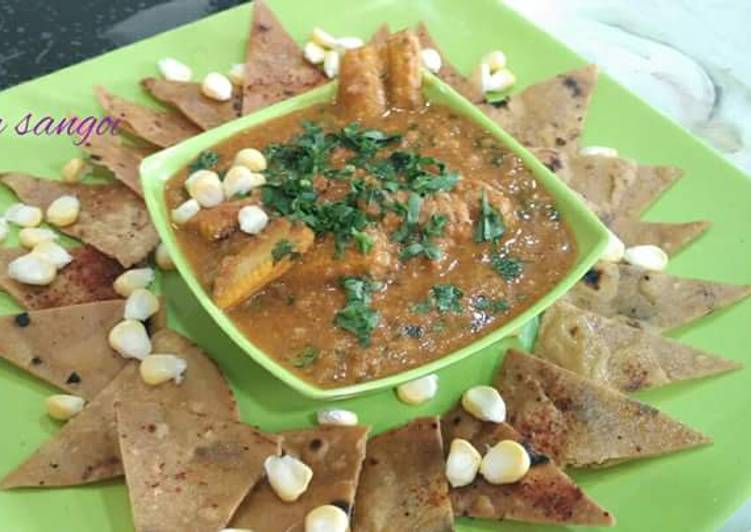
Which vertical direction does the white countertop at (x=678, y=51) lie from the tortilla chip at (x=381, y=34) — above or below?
below

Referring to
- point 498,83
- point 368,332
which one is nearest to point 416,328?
point 368,332

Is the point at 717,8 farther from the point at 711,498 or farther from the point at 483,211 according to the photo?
the point at 711,498

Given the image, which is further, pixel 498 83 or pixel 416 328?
pixel 498 83

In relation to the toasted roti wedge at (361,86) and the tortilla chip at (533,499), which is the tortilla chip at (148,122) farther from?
the tortilla chip at (533,499)

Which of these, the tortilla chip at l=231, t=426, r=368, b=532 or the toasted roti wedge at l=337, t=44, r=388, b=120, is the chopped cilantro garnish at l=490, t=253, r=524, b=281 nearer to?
the tortilla chip at l=231, t=426, r=368, b=532

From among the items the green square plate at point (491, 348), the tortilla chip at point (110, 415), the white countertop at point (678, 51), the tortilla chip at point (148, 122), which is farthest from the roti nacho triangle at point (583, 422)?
the white countertop at point (678, 51)

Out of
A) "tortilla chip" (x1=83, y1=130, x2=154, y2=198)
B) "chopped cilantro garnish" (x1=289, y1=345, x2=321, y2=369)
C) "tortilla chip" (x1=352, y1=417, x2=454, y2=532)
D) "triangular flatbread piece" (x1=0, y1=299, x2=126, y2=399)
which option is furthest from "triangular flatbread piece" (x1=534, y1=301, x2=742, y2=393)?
"tortilla chip" (x1=83, y1=130, x2=154, y2=198)
